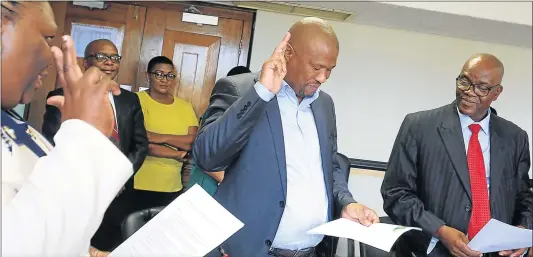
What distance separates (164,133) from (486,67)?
42.2 inches

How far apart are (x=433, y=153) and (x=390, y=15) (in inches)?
25.5

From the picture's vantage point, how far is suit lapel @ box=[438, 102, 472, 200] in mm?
1568

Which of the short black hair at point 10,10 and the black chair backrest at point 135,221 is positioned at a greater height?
the short black hair at point 10,10

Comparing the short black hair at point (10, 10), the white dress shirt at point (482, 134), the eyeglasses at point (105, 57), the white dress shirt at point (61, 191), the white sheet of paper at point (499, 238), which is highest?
the short black hair at point (10, 10)

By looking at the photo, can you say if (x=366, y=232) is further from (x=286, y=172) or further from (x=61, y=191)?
(x=61, y=191)

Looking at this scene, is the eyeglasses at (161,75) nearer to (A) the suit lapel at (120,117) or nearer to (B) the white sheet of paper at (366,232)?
(A) the suit lapel at (120,117)

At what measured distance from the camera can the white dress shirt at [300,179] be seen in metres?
1.23

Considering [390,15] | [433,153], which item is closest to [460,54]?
[390,15]

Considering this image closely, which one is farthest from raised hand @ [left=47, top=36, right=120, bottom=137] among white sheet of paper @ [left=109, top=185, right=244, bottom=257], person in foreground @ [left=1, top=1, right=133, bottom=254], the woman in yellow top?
the woman in yellow top

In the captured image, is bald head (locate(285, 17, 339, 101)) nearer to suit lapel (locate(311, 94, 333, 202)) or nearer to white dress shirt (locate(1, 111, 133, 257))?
suit lapel (locate(311, 94, 333, 202))

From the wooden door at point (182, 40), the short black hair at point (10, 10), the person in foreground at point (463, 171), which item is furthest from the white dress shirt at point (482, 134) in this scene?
the short black hair at point (10, 10)

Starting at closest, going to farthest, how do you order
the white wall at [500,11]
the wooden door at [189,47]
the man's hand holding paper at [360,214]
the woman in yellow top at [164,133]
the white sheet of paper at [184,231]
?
1. the white sheet of paper at [184,231]
2. the man's hand holding paper at [360,214]
3. the woman in yellow top at [164,133]
4. the wooden door at [189,47]
5. the white wall at [500,11]

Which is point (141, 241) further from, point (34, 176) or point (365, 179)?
point (365, 179)

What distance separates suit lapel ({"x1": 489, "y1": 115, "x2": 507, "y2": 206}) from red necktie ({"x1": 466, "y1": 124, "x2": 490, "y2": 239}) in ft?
0.08
